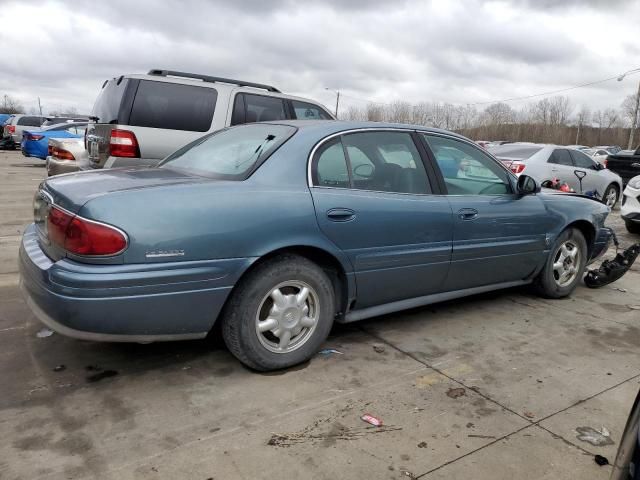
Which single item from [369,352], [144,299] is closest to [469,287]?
[369,352]

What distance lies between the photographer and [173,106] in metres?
6.12

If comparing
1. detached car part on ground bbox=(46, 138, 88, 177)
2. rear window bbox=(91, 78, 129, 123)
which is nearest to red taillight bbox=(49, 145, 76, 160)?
detached car part on ground bbox=(46, 138, 88, 177)

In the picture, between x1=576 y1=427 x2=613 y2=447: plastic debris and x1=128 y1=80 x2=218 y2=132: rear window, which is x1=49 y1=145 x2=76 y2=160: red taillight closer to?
x1=128 y1=80 x2=218 y2=132: rear window

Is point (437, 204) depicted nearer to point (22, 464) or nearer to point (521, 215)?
point (521, 215)

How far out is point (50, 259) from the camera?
279cm

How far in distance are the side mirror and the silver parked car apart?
5.77 meters

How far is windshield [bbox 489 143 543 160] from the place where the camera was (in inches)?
415

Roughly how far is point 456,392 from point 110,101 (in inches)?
202

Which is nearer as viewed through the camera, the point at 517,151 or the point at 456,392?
the point at 456,392

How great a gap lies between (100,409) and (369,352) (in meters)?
1.71

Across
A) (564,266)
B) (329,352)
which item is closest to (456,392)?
(329,352)

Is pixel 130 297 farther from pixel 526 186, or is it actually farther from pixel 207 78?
pixel 207 78

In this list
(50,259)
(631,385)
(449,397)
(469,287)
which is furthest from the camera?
(469,287)

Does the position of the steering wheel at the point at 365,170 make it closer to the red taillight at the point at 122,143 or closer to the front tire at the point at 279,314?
the front tire at the point at 279,314
